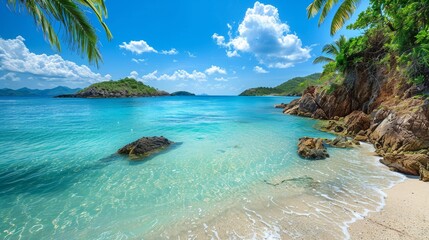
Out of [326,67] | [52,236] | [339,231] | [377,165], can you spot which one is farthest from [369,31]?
[52,236]

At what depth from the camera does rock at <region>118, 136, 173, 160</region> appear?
9.39 metres

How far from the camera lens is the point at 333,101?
20516 millimetres

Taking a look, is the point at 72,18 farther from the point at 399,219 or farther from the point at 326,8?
the point at 326,8

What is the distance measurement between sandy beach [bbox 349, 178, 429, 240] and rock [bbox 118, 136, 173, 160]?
27.6 feet

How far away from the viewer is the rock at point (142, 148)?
30.8ft

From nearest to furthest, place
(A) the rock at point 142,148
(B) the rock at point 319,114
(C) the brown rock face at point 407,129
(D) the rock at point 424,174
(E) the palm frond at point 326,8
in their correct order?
(D) the rock at point 424,174 < (C) the brown rock face at point 407,129 < (A) the rock at point 142,148 < (E) the palm frond at point 326,8 < (B) the rock at point 319,114

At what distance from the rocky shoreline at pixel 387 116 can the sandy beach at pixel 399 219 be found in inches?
60.9

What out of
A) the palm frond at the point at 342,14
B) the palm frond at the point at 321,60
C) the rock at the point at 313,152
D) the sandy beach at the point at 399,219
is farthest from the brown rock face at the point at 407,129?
the palm frond at the point at 321,60

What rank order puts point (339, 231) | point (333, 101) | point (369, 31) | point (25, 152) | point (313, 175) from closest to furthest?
point (339, 231), point (313, 175), point (25, 152), point (369, 31), point (333, 101)

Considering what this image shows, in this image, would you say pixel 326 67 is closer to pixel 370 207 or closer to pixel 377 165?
pixel 377 165

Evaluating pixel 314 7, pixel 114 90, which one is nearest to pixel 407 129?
pixel 314 7

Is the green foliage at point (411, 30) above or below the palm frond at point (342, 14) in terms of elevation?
below

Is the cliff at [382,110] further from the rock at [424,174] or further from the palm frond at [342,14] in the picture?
the palm frond at [342,14]

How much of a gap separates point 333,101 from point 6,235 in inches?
952
